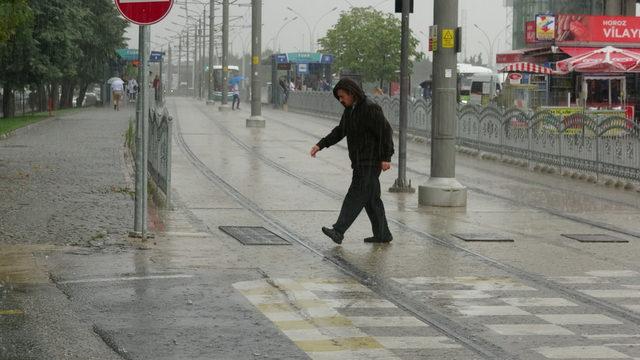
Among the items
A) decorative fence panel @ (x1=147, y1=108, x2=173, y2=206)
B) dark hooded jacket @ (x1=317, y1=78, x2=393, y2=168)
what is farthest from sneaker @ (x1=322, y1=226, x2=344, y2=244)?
decorative fence panel @ (x1=147, y1=108, x2=173, y2=206)

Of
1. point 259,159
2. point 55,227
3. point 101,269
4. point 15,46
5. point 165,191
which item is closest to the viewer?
point 101,269

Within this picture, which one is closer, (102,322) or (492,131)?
(102,322)

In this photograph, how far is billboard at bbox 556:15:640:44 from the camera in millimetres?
47125

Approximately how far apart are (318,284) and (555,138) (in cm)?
1639

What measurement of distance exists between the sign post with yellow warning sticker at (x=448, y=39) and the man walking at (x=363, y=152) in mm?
4632

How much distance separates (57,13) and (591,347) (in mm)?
35508

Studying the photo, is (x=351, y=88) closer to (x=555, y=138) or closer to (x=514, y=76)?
(x=555, y=138)

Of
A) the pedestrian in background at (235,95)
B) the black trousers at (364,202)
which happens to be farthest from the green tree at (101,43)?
the black trousers at (364,202)

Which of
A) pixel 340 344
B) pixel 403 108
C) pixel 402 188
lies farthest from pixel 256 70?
pixel 340 344

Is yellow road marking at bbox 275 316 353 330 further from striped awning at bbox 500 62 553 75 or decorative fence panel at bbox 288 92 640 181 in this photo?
striped awning at bbox 500 62 553 75

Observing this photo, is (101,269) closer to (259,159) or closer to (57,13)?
(259,159)

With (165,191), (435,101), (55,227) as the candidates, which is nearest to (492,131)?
(435,101)

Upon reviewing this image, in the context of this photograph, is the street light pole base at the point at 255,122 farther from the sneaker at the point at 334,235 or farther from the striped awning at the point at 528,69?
the sneaker at the point at 334,235

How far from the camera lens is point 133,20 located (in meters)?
12.9
